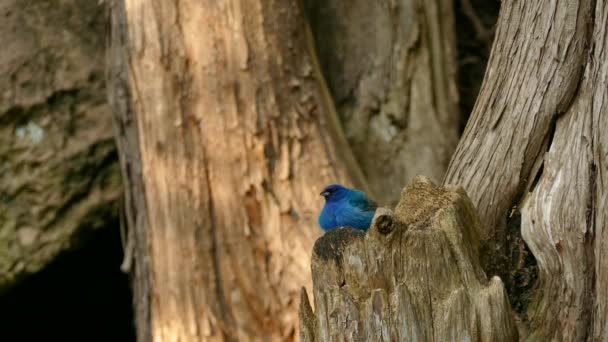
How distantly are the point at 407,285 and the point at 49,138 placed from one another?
385 cm

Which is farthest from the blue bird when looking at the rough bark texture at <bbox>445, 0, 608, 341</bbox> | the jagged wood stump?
the jagged wood stump

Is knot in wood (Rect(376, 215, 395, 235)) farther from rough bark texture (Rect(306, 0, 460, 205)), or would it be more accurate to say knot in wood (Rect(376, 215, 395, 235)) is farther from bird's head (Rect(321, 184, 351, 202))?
rough bark texture (Rect(306, 0, 460, 205))

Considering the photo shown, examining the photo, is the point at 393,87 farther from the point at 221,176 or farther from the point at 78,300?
the point at 78,300

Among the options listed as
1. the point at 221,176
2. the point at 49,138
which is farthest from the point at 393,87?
the point at 49,138

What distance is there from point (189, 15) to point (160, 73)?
0.35 meters

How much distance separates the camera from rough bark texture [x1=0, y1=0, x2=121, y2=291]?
20.9 ft

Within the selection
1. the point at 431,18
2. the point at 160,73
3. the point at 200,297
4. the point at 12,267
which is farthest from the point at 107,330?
the point at 431,18

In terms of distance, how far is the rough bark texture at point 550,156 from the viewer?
11.0 feet

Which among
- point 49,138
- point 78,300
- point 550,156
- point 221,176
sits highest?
point 49,138

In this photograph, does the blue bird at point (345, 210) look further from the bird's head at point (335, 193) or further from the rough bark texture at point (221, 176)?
the rough bark texture at point (221, 176)

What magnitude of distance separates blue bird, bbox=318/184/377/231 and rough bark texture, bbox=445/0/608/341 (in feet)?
2.81

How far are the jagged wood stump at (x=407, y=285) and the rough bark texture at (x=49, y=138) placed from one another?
355cm

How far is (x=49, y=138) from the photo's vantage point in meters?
6.42

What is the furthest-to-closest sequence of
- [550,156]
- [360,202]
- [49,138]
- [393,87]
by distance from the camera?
1. [49,138]
2. [393,87]
3. [360,202]
4. [550,156]
